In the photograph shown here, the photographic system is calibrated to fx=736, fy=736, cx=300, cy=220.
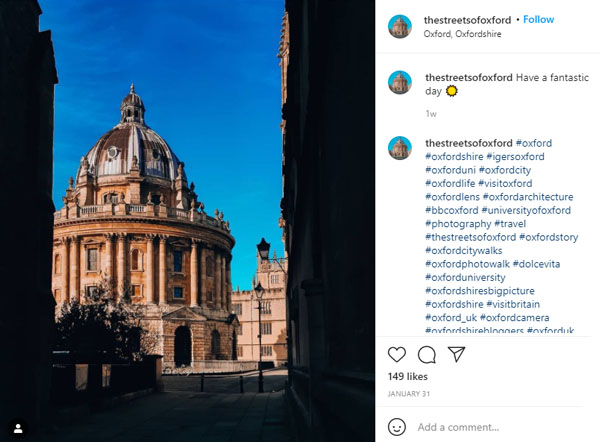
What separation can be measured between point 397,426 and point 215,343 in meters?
86.0

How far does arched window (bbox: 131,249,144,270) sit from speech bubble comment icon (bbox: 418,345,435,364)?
266 ft

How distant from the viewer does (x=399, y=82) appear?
4.25 meters

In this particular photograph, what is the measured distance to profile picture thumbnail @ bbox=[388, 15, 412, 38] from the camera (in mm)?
4289

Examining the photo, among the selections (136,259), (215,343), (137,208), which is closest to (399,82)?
(136,259)

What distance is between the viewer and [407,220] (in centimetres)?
409

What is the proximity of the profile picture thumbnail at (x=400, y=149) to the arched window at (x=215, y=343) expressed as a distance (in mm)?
84625

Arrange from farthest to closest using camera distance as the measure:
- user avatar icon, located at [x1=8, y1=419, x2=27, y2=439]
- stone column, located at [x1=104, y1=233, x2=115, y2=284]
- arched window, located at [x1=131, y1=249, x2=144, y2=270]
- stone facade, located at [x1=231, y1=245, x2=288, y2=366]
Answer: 1. stone facade, located at [x1=231, y1=245, x2=288, y2=366]
2. arched window, located at [x1=131, y1=249, x2=144, y2=270]
3. stone column, located at [x1=104, y1=233, x2=115, y2=284]
4. user avatar icon, located at [x1=8, y1=419, x2=27, y2=439]

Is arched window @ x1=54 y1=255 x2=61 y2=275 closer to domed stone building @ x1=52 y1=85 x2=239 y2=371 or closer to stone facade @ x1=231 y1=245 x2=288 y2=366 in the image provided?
domed stone building @ x1=52 y1=85 x2=239 y2=371

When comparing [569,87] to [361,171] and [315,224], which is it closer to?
[361,171]

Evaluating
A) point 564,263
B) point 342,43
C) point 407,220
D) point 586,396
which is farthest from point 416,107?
point 342,43

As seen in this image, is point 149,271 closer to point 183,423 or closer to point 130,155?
point 130,155

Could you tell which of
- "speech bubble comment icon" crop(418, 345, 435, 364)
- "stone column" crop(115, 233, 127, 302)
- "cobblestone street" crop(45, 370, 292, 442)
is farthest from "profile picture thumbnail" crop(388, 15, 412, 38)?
"stone column" crop(115, 233, 127, 302)

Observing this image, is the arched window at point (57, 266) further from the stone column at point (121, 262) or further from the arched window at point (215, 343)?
the arched window at point (215, 343)

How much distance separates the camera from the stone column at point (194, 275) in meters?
85.1
